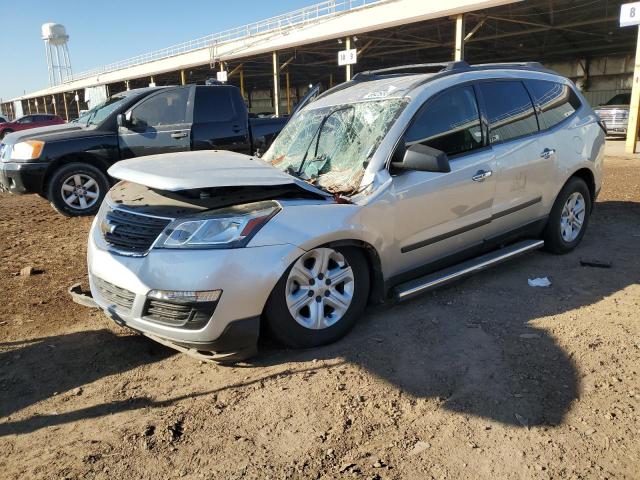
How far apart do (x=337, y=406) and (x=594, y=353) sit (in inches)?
66.4

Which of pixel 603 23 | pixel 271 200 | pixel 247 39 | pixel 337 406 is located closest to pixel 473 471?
pixel 337 406

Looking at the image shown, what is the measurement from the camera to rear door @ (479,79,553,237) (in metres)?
4.27

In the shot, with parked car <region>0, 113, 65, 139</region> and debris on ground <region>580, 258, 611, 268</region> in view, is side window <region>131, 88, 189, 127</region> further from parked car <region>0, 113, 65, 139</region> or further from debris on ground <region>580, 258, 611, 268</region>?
parked car <region>0, 113, 65, 139</region>

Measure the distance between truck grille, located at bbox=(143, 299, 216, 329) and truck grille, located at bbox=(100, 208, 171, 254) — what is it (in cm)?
35

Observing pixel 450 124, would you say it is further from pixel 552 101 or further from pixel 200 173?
pixel 200 173

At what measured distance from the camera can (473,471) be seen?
2.23 meters

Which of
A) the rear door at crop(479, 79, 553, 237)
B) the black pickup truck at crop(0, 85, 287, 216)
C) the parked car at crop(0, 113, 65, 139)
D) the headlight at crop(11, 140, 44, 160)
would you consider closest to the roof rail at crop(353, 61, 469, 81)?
the rear door at crop(479, 79, 553, 237)

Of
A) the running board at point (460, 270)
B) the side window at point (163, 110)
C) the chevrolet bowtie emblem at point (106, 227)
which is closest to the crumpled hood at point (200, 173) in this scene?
the chevrolet bowtie emblem at point (106, 227)

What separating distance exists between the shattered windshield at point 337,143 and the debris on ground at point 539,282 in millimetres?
1904

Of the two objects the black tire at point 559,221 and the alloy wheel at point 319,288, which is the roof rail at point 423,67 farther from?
the alloy wheel at point 319,288

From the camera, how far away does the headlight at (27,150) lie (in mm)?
7160

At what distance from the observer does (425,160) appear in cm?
336

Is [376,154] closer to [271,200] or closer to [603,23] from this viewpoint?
[271,200]

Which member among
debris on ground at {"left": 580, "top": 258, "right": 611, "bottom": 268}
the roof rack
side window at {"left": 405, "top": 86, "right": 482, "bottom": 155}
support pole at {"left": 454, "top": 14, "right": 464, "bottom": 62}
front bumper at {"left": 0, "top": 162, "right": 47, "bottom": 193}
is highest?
support pole at {"left": 454, "top": 14, "right": 464, "bottom": 62}
